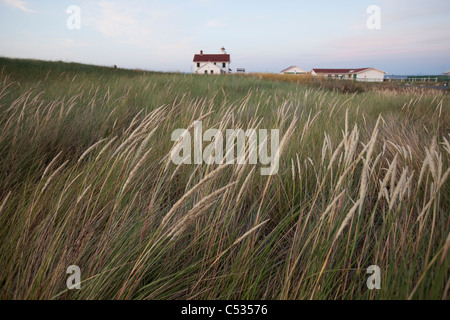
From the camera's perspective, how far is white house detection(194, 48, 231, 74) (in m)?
42.0

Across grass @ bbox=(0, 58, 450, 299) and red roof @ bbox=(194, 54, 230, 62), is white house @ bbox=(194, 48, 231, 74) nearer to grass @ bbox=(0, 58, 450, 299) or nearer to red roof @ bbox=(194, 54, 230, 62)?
red roof @ bbox=(194, 54, 230, 62)

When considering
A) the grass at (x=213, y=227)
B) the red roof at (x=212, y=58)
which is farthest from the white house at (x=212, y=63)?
the grass at (x=213, y=227)

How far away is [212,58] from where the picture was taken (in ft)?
140

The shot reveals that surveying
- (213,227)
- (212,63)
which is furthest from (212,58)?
(213,227)

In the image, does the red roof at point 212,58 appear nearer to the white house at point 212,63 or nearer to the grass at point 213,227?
the white house at point 212,63

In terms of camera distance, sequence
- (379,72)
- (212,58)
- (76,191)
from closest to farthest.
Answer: (76,191), (212,58), (379,72)

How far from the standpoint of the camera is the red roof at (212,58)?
Result: 42.2m

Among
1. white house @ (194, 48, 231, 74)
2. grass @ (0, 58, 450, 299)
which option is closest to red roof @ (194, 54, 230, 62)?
white house @ (194, 48, 231, 74)

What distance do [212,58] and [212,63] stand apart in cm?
141
